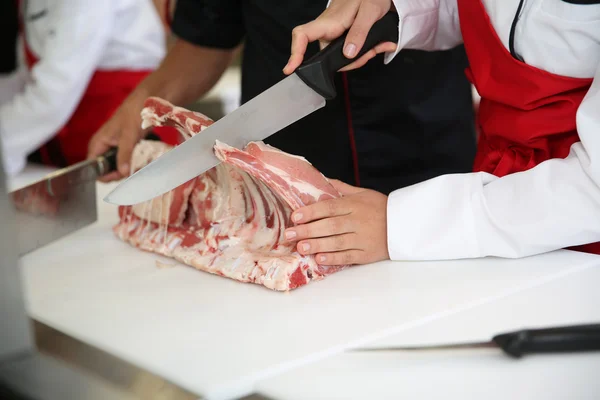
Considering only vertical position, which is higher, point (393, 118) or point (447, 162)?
point (393, 118)

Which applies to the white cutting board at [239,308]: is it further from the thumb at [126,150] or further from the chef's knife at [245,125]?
the thumb at [126,150]

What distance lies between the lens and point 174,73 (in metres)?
1.69

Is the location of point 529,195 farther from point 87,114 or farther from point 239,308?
point 87,114

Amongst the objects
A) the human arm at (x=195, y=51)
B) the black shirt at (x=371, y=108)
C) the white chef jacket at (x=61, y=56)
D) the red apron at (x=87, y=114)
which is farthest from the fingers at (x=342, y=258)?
the red apron at (x=87, y=114)

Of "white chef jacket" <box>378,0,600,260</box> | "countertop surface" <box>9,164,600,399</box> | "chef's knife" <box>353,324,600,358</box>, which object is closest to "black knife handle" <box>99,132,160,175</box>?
"countertop surface" <box>9,164,600,399</box>

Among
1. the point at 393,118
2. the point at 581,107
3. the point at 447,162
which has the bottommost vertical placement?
the point at 447,162

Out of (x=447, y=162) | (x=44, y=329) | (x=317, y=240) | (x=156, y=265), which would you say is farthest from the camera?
(x=447, y=162)

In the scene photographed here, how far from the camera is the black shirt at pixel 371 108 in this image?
1.51 m

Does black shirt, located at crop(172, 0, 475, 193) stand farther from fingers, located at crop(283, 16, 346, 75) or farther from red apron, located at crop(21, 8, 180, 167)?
red apron, located at crop(21, 8, 180, 167)

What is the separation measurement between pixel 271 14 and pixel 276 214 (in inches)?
22.9

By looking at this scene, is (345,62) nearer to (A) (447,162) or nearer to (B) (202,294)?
(B) (202,294)

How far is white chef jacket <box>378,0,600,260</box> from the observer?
979mm

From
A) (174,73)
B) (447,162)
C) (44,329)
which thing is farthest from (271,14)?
(44,329)

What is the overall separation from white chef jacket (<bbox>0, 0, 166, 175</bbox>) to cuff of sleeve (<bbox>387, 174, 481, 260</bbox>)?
136cm
